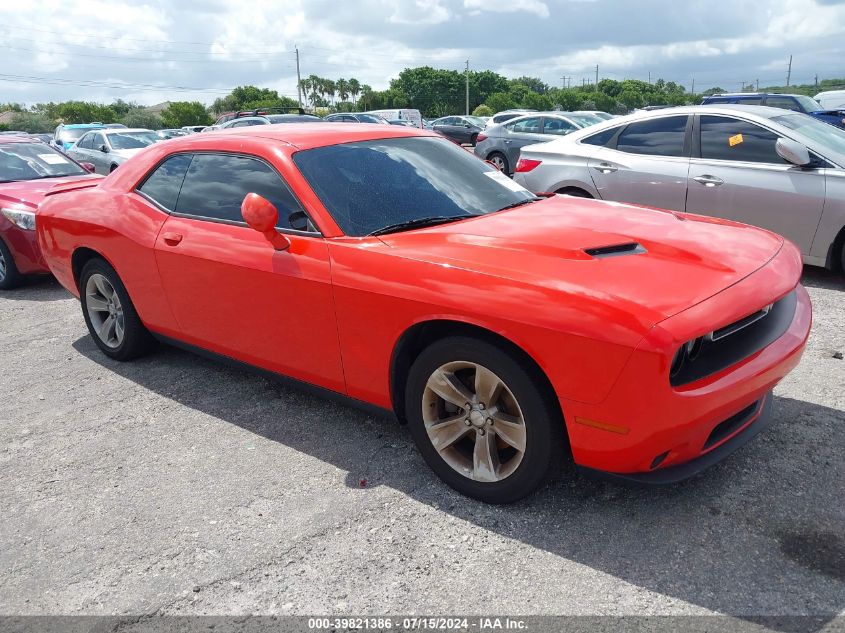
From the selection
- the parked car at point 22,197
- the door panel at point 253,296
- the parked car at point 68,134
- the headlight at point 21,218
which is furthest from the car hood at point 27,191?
the parked car at point 68,134

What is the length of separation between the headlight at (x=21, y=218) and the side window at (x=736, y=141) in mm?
6399

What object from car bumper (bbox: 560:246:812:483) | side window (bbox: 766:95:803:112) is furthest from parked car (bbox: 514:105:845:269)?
side window (bbox: 766:95:803:112)

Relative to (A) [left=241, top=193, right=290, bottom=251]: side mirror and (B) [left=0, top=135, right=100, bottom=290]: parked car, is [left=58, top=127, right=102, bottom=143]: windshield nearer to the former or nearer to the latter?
(B) [left=0, top=135, right=100, bottom=290]: parked car

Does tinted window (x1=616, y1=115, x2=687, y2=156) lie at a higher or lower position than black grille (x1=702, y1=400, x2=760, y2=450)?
higher

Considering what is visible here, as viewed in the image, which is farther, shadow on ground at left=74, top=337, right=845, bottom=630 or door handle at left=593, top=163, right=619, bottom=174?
door handle at left=593, top=163, right=619, bottom=174

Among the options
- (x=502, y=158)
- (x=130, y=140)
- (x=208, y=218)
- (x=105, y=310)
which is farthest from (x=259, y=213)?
(x=130, y=140)

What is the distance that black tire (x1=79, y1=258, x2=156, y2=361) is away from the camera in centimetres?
450

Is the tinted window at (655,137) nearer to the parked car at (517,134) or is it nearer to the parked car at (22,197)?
the parked car at (22,197)

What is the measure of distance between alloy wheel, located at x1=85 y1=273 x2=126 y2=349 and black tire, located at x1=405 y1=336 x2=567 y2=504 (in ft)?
8.44

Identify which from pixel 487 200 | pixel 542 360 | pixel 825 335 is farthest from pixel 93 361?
pixel 825 335

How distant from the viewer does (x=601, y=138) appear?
7020 mm

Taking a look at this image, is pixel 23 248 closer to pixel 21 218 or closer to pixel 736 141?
pixel 21 218

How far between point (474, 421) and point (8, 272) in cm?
605

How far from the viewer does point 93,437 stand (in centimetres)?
379
